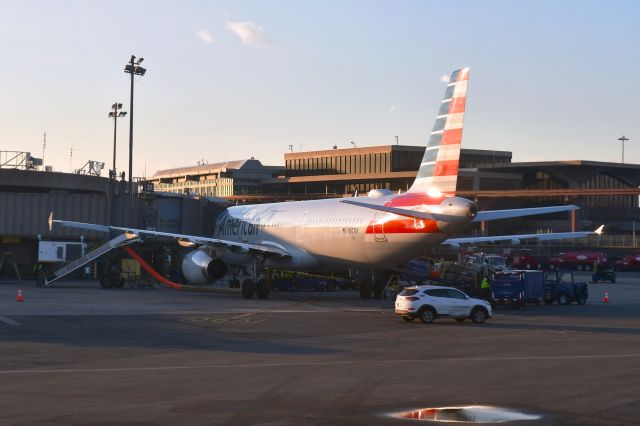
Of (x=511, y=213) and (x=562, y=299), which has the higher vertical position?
(x=511, y=213)

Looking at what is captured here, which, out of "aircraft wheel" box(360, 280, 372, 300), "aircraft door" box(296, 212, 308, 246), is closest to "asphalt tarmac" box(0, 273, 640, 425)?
"aircraft door" box(296, 212, 308, 246)

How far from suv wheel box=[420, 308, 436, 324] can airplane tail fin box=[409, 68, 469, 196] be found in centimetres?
684

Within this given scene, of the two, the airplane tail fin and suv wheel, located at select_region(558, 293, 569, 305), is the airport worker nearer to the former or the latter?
suv wheel, located at select_region(558, 293, 569, 305)

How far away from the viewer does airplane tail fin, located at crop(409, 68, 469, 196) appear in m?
42.9

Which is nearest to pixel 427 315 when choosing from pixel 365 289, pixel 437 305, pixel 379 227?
pixel 437 305

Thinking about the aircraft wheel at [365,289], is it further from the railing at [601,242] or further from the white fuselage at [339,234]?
the railing at [601,242]

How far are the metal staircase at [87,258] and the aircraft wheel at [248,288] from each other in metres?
12.4

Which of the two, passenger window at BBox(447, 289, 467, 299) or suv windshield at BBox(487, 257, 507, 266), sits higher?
suv windshield at BBox(487, 257, 507, 266)

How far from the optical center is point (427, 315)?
38250 mm

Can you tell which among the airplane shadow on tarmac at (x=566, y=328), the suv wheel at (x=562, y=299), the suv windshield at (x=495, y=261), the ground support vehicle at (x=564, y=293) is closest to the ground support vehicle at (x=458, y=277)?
the ground support vehicle at (x=564, y=293)

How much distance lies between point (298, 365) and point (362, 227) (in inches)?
897

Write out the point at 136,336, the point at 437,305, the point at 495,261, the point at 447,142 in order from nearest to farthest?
the point at 136,336
the point at 437,305
the point at 447,142
the point at 495,261

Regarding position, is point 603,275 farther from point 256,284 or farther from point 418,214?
point 418,214

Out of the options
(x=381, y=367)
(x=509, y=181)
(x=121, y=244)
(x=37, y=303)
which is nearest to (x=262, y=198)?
(x=509, y=181)
